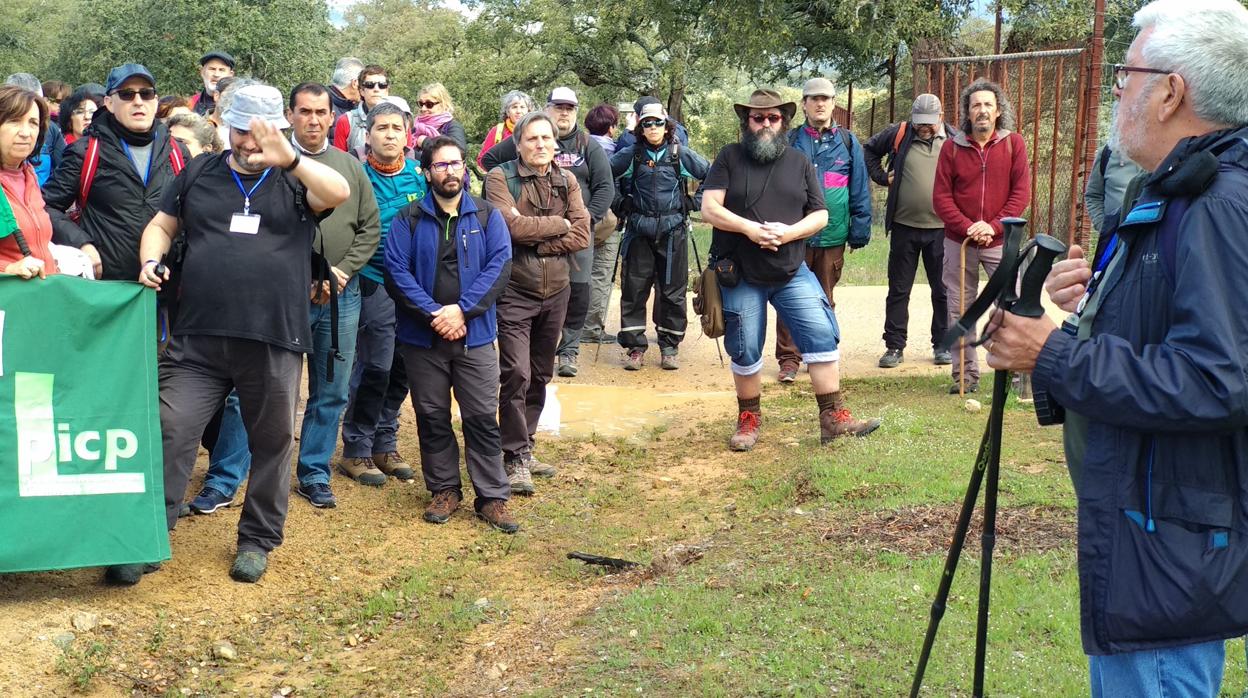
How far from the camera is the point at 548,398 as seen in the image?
32.8 ft

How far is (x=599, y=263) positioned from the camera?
1161 cm

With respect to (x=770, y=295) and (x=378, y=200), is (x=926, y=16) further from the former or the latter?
(x=378, y=200)

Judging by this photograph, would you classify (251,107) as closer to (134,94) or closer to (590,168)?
(134,94)

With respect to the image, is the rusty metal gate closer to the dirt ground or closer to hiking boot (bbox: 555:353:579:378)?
the dirt ground

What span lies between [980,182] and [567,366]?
3777mm

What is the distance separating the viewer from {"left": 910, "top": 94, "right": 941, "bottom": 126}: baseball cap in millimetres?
10562

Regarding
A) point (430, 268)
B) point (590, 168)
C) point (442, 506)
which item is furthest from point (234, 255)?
point (590, 168)

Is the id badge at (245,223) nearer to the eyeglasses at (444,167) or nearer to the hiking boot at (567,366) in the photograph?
the eyeglasses at (444,167)

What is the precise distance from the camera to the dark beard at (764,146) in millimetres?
8188

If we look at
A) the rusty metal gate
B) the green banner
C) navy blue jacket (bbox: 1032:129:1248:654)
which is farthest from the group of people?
the rusty metal gate

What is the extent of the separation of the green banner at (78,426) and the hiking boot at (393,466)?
2.32 meters

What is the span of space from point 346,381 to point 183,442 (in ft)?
4.53

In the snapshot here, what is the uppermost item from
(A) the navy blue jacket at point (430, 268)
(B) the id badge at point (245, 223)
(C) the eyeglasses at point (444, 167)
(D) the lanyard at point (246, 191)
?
(C) the eyeglasses at point (444, 167)

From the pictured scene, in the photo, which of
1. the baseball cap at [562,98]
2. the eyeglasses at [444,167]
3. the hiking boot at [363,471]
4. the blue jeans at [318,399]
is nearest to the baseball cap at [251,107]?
the eyeglasses at [444,167]
